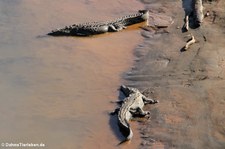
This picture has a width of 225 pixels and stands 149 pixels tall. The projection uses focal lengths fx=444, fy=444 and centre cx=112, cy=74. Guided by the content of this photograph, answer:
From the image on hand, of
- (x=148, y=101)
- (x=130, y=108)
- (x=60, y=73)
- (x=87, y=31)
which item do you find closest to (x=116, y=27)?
(x=87, y=31)

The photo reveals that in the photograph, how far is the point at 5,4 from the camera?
16.0 m

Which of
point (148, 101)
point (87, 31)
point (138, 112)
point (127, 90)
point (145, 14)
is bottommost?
point (138, 112)

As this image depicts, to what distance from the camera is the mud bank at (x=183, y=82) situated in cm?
929

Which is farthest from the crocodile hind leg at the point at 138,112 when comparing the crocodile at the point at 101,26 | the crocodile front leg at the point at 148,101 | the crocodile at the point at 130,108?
the crocodile at the point at 101,26

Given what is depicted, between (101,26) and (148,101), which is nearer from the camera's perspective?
(148,101)

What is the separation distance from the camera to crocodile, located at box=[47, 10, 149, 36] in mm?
13977

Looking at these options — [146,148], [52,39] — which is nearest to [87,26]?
[52,39]

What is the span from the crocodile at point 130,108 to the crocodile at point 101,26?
153 inches

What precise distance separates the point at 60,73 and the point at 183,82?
327 centimetres

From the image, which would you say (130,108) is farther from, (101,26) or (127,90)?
(101,26)

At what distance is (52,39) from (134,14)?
3.09 meters

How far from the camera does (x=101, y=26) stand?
14266 mm

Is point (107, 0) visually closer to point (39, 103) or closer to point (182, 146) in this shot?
point (39, 103)

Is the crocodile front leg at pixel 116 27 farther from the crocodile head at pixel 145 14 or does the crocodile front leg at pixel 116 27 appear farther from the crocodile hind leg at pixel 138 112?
the crocodile hind leg at pixel 138 112
